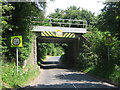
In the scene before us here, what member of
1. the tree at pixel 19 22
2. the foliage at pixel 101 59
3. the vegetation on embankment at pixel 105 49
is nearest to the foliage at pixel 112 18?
the vegetation on embankment at pixel 105 49

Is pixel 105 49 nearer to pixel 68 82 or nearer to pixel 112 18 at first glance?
pixel 112 18

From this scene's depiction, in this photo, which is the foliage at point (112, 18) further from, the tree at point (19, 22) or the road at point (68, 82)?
the tree at point (19, 22)

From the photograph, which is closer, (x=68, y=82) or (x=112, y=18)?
(x=112, y=18)

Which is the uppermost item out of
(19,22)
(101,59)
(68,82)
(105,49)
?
(19,22)

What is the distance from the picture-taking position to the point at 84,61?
2500cm

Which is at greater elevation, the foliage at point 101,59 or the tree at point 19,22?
the tree at point 19,22

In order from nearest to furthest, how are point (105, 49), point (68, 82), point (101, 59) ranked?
point (68, 82) → point (105, 49) → point (101, 59)

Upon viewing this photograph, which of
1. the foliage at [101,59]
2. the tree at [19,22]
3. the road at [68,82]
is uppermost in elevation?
the tree at [19,22]

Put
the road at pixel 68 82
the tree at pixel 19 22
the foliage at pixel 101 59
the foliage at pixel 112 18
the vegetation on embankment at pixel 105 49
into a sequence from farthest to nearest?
1. the foliage at pixel 101 59
2. the tree at pixel 19 22
3. the vegetation on embankment at pixel 105 49
4. the foliage at pixel 112 18
5. the road at pixel 68 82

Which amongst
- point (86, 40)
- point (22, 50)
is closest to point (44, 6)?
point (22, 50)

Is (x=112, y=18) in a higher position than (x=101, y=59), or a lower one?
higher

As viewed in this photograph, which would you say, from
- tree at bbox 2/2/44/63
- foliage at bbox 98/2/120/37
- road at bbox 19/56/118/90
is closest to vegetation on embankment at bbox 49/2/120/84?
foliage at bbox 98/2/120/37

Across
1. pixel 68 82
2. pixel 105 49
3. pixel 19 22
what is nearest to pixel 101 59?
pixel 105 49

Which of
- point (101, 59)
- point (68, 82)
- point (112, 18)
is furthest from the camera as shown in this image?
point (101, 59)
